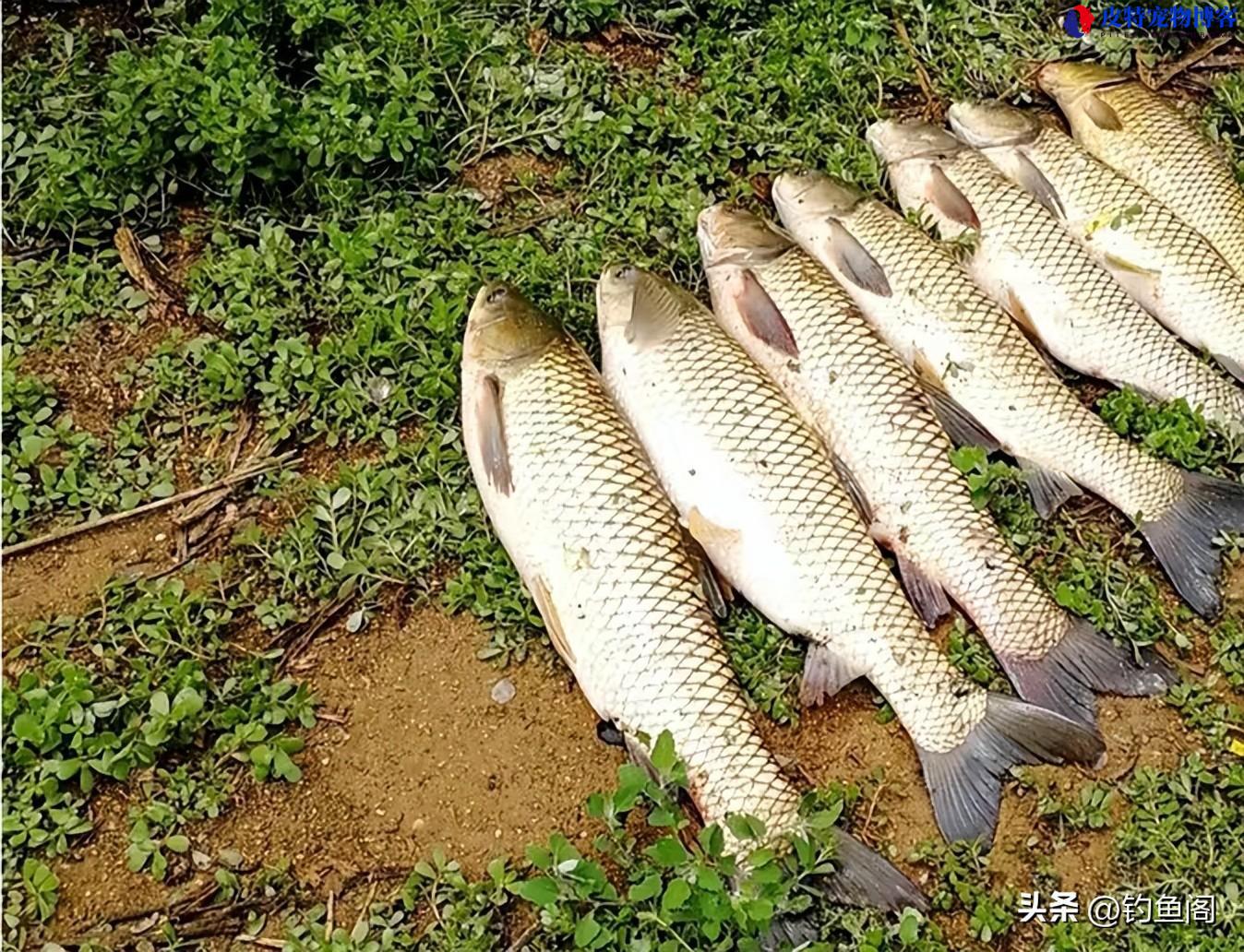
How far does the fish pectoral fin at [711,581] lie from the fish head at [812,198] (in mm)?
1397

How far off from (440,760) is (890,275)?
83.2 inches

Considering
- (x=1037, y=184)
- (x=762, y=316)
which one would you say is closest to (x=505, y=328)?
(x=762, y=316)

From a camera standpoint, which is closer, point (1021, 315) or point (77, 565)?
point (77, 565)

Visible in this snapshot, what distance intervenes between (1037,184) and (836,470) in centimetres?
158

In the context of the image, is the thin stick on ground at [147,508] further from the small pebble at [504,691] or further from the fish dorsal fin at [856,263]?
the fish dorsal fin at [856,263]

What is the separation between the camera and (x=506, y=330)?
3.84m

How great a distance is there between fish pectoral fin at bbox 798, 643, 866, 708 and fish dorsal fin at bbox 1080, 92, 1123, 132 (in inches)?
101

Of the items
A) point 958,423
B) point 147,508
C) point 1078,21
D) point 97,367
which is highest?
point 1078,21

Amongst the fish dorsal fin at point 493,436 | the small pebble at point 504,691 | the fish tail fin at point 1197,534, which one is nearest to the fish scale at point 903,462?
the fish tail fin at point 1197,534

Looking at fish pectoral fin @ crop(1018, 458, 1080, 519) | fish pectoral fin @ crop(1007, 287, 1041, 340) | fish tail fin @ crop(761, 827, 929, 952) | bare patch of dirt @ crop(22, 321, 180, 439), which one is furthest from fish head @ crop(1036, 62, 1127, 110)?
bare patch of dirt @ crop(22, 321, 180, 439)

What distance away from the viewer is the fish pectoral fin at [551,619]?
3.41m

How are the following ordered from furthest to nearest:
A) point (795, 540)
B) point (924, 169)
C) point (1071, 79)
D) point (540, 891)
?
point (1071, 79) → point (924, 169) → point (795, 540) → point (540, 891)

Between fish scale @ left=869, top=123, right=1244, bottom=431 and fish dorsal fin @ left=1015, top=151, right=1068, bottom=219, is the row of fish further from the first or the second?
fish dorsal fin @ left=1015, top=151, right=1068, bottom=219

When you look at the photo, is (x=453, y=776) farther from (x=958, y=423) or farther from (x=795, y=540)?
(x=958, y=423)
